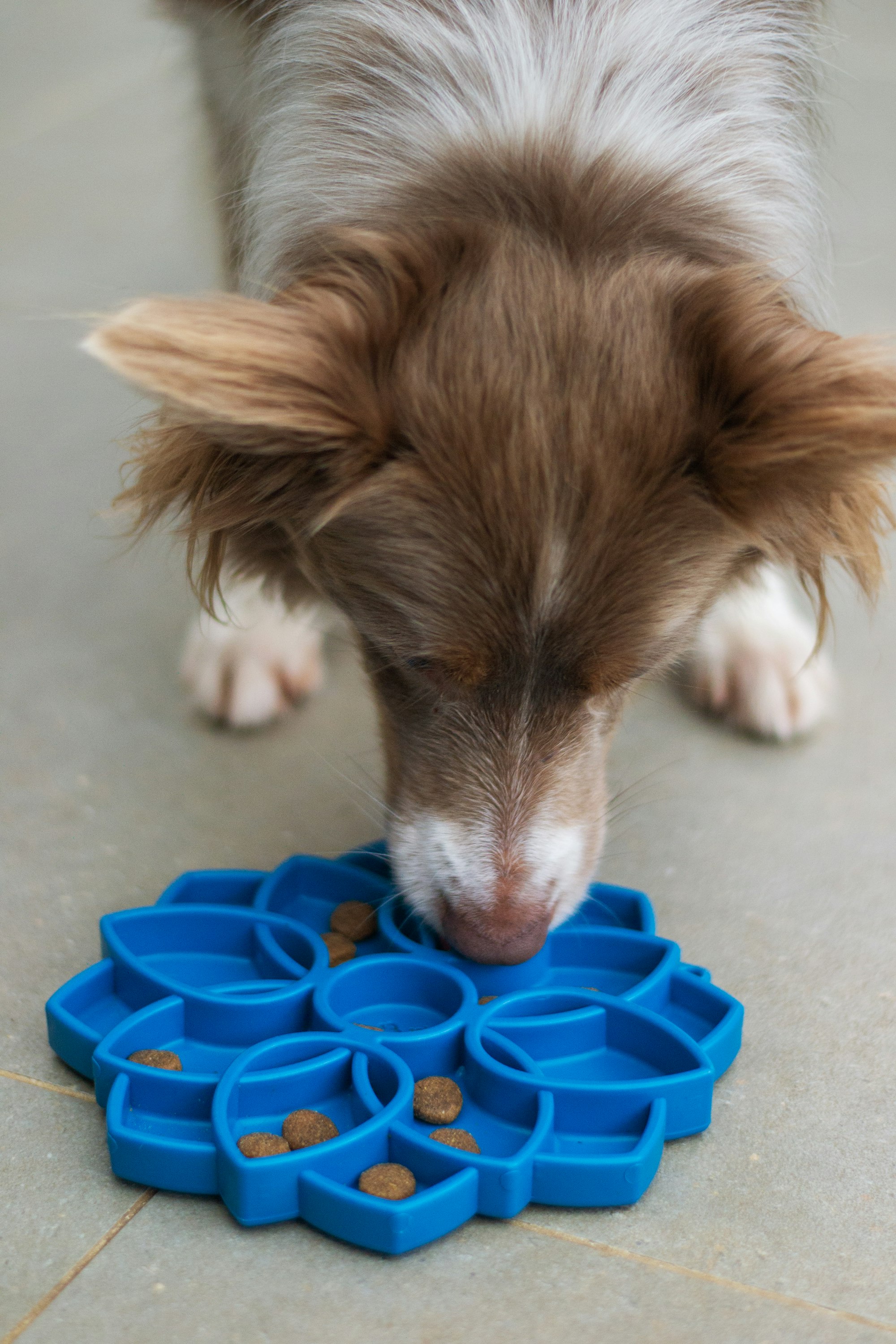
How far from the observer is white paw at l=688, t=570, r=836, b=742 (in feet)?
10.7

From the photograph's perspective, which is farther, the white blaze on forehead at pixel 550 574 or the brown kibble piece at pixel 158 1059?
the white blaze on forehead at pixel 550 574

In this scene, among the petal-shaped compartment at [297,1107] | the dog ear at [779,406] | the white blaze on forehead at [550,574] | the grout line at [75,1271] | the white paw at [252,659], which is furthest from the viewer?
the white paw at [252,659]

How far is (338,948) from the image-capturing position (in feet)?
7.45

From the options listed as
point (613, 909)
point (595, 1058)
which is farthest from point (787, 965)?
point (595, 1058)

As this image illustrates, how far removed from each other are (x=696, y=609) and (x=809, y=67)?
1326 millimetres

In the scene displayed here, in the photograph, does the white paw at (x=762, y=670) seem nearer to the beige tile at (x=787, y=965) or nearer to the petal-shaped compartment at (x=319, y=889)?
the beige tile at (x=787, y=965)

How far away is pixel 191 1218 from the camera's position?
182 cm

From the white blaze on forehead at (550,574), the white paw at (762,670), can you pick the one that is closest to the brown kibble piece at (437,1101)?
the white blaze on forehead at (550,574)

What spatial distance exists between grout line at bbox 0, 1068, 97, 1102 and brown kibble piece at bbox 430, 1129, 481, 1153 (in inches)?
21.7

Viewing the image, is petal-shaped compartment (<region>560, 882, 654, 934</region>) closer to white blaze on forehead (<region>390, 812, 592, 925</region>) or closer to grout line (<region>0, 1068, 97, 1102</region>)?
white blaze on forehead (<region>390, 812, 592, 925</region>)

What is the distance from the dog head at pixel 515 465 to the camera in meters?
2.07

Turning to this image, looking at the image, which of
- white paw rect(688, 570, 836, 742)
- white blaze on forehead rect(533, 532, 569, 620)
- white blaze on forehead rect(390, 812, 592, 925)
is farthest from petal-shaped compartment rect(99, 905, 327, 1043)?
white paw rect(688, 570, 836, 742)

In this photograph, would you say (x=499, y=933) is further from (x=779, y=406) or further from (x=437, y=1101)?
(x=779, y=406)

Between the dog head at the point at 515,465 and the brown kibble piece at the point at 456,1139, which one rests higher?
the dog head at the point at 515,465
